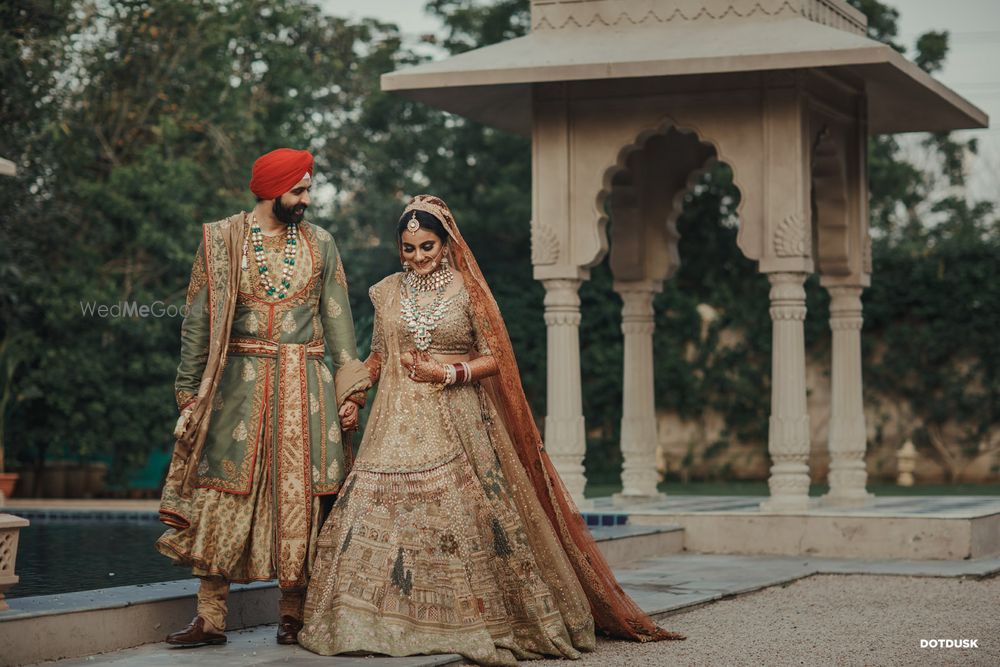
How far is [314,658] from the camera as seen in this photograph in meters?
5.17

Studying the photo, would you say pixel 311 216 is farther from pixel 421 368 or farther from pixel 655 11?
pixel 421 368

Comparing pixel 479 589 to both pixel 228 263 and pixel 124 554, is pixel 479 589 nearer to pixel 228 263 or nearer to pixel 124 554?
pixel 228 263

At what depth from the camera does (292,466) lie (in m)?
5.41

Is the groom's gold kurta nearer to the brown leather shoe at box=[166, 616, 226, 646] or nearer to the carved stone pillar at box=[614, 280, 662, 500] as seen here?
the brown leather shoe at box=[166, 616, 226, 646]

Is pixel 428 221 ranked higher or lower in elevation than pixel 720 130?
lower

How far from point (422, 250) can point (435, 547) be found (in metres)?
1.11

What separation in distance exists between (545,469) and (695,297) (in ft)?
35.4

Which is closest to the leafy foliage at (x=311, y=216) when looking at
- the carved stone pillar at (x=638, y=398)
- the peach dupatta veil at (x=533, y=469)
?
the carved stone pillar at (x=638, y=398)

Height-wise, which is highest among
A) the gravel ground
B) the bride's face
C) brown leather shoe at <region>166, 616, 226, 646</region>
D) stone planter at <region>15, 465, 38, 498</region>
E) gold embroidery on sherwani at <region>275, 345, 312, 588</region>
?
the bride's face
